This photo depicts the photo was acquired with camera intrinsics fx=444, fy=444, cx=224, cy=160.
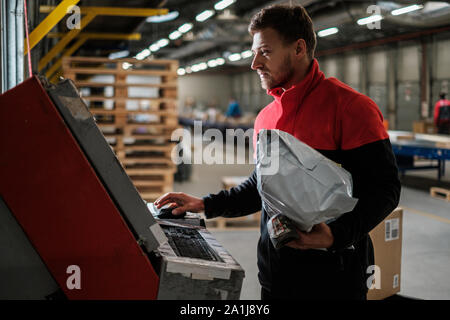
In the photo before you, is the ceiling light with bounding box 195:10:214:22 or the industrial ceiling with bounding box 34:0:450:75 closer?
the industrial ceiling with bounding box 34:0:450:75

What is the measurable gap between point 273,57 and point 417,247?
5095 mm

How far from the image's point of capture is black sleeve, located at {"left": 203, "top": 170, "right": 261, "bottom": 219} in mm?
1938

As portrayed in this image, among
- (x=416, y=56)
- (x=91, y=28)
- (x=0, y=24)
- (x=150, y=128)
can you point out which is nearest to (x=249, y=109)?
(x=416, y=56)

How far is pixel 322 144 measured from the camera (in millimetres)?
1541

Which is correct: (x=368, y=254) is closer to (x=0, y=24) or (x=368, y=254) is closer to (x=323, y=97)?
(x=323, y=97)

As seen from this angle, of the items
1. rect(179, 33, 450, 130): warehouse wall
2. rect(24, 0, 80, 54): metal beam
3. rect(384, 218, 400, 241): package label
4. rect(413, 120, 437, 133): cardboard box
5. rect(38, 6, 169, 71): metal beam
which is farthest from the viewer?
rect(179, 33, 450, 130): warehouse wall

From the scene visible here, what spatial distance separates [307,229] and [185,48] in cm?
2457

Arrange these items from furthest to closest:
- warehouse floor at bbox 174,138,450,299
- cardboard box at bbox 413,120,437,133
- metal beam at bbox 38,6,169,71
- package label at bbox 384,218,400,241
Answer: cardboard box at bbox 413,120,437,133 < metal beam at bbox 38,6,169,71 < warehouse floor at bbox 174,138,450,299 < package label at bbox 384,218,400,241

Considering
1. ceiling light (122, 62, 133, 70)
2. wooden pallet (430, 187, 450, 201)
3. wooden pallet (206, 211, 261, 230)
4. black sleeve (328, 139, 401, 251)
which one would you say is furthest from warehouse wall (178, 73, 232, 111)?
black sleeve (328, 139, 401, 251)

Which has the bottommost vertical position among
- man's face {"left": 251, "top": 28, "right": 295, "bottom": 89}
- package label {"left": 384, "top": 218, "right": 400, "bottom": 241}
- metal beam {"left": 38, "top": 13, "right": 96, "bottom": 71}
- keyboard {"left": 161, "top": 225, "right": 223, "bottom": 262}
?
package label {"left": 384, "top": 218, "right": 400, "bottom": 241}

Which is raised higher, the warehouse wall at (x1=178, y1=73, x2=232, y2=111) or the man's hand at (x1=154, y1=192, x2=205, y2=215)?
the warehouse wall at (x1=178, y1=73, x2=232, y2=111)

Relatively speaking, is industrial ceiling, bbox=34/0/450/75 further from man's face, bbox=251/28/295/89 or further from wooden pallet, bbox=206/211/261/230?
man's face, bbox=251/28/295/89

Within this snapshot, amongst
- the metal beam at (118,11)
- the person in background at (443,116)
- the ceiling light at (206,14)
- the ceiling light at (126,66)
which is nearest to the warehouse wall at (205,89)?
the person in background at (443,116)

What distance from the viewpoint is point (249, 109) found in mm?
32188
